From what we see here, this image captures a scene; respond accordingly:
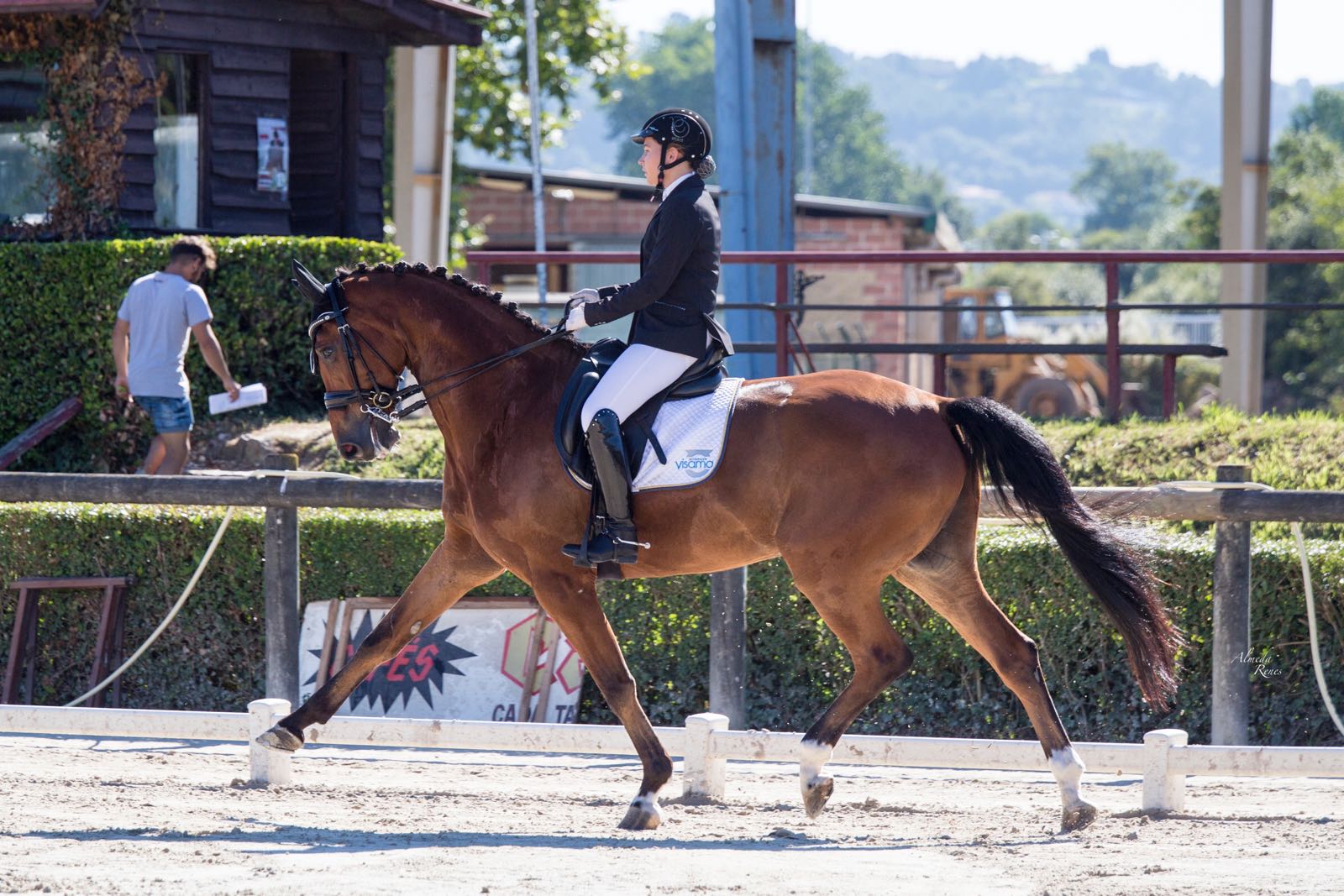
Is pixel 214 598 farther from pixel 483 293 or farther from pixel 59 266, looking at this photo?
pixel 59 266

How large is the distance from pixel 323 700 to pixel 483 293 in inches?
68.1

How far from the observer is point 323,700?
6539 mm

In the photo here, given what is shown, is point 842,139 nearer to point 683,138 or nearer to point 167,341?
point 167,341

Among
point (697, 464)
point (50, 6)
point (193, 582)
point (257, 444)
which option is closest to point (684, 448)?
point (697, 464)

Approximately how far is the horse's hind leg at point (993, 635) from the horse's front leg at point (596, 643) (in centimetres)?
114

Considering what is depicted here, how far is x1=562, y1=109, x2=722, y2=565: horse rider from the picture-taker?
19.7 ft

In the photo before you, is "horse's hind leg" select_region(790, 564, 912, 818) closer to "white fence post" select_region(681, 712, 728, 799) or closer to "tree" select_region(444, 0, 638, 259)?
"white fence post" select_region(681, 712, 728, 799)

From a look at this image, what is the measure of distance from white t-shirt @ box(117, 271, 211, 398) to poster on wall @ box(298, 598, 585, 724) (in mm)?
3188

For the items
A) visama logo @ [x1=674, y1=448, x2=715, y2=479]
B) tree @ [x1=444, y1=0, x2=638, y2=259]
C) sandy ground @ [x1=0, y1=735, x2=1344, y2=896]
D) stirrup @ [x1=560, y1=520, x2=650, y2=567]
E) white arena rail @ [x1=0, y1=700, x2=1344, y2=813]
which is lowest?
sandy ground @ [x1=0, y1=735, x2=1344, y2=896]

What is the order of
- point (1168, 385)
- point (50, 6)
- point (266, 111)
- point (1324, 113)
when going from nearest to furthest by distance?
point (1168, 385) < point (50, 6) < point (266, 111) < point (1324, 113)

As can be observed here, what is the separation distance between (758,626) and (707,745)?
1.56m

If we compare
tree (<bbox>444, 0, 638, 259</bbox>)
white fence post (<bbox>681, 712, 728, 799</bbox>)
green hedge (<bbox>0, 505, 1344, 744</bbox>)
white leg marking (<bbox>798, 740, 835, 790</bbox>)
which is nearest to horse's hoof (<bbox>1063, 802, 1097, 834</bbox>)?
white leg marking (<bbox>798, 740, 835, 790</bbox>)

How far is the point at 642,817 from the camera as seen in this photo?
5.96 meters

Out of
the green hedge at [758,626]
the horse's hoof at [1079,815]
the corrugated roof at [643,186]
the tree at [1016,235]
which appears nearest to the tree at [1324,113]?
the tree at [1016,235]
